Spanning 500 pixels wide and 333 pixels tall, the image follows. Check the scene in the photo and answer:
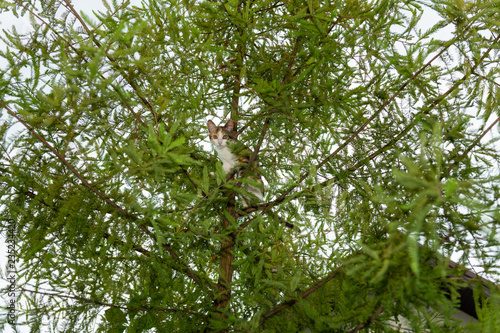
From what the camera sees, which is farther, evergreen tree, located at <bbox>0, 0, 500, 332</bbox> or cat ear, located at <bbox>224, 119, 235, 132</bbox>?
cat ear, located at <bbox>224, 119, 235, 132</bbox>

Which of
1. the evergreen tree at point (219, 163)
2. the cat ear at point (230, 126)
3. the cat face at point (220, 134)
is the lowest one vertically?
the evergreen tree at point (219, 163)

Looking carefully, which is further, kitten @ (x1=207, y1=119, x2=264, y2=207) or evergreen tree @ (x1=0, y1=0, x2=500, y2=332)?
kitten @ (x1=207, y1=119, x2=264, y2=207)

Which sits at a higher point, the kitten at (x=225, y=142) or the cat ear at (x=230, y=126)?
Result: the cat ear at (x=230, y=126)

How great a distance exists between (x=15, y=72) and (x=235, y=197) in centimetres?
158

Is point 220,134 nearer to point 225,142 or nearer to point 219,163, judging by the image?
point 225,142

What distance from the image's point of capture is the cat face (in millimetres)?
2883

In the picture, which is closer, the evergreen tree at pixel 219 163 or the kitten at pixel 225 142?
the evergreen tree at pixel 219 163

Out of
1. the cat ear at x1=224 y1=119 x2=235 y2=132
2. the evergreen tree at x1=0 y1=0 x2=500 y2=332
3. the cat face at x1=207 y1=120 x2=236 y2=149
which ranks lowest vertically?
the evergreen tree at x1=0 y1=0 x2=500 y2=332

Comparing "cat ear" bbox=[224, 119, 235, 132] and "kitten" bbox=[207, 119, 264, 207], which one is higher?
"cat ear" bbox=[224, 119, 235, 132]

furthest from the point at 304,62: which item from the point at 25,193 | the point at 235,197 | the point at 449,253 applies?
the point at 25,193

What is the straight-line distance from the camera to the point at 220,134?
115 inches

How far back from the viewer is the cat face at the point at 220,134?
2.88m

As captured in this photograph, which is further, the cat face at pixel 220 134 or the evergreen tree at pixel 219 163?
the cat face at pixel 220 134

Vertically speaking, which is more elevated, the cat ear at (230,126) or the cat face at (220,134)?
the cat ear at (230,126)
